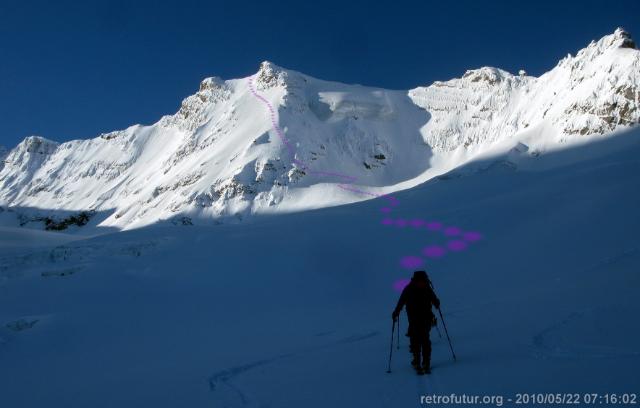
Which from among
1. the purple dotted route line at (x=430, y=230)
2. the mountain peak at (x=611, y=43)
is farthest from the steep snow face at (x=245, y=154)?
the purple dotted route line at (x=430, y=230)

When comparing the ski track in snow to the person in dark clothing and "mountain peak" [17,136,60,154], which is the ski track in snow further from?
"mountain peak" [17,136,60,154]

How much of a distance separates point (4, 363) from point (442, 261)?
12782 millimetres

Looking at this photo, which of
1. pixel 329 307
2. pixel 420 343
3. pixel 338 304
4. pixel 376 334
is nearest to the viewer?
pixel 420 343

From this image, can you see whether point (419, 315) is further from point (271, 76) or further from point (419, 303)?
point (271, 76)

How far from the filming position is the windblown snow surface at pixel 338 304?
22.6ft

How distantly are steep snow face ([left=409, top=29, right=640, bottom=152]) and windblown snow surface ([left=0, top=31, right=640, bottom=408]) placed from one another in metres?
34.4

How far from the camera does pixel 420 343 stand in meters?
7.50

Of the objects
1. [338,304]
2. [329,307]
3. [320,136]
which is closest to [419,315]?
[329,307]

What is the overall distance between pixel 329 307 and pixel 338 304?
1.39 ft

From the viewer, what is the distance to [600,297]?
30.5 feet

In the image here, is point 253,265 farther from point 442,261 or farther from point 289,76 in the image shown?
point 289,76

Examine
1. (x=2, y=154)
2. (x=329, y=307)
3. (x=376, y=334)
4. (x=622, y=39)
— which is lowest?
(x=376, y=334)

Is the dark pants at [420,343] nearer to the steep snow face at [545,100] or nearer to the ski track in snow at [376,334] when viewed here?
the ski track in snow at [376,334]

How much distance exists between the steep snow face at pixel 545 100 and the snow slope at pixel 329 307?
39257mm
